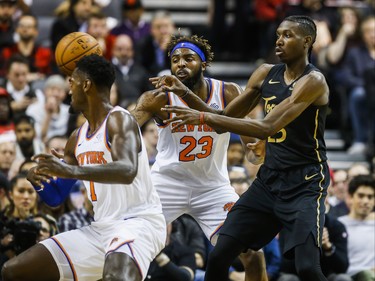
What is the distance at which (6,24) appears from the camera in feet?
42.8

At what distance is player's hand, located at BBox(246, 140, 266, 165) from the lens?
7.43 metres

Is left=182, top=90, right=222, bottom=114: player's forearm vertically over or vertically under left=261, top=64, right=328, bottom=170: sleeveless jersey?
over

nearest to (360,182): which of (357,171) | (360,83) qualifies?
(357,171)

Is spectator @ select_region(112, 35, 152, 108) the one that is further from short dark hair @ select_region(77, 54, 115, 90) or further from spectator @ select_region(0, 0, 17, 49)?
short dark hair @ select_region(77, 54, 115, 90)

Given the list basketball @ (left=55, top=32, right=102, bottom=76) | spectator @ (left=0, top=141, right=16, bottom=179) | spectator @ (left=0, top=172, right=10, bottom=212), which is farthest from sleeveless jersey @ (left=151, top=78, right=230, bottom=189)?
spectator @ (left=0, top=141, right=16, bottom=179)

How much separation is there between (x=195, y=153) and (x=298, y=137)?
110cm

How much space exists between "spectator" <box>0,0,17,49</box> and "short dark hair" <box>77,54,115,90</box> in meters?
6.75

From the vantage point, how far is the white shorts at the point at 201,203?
25.0ft

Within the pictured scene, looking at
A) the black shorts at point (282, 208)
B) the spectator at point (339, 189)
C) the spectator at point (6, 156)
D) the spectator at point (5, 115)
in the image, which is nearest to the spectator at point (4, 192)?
the spectator at point (6, 156)

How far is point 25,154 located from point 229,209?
4.14 meters

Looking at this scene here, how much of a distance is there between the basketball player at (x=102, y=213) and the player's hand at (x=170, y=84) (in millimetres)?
527

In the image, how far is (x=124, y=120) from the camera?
6289 mm

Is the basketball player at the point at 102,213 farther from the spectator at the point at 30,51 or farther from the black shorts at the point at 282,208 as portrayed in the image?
the spectator at the point at 30,51

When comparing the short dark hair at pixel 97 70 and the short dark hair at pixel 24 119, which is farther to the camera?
the short dark hair at pixel 24 119
